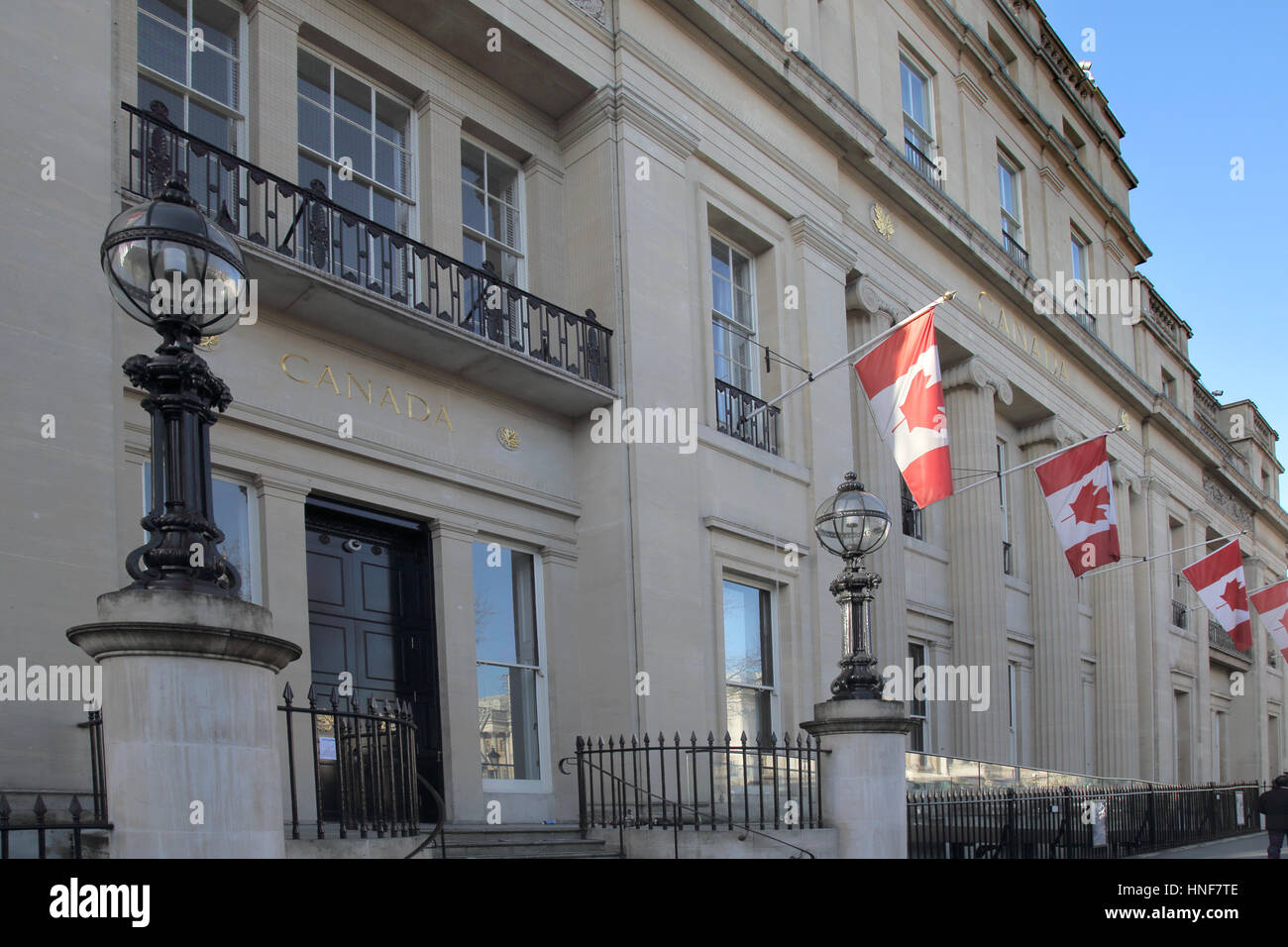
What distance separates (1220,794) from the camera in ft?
94.1

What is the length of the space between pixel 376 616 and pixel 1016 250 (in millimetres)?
18473

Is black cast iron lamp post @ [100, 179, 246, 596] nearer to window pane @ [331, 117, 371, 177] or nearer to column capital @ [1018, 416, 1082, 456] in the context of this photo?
window pane @ [331, 117, 371, 177]

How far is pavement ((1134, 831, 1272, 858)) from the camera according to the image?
21.6m

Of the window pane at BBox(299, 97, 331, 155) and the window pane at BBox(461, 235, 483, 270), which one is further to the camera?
the window pane at BBox(461, 235, 483, 270)

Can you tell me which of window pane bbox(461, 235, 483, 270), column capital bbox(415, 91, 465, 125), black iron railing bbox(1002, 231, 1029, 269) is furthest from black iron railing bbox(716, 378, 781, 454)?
black iron railing bbox(1002, 231, 1029, 269)

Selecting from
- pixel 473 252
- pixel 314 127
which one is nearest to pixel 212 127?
pixel 314 127

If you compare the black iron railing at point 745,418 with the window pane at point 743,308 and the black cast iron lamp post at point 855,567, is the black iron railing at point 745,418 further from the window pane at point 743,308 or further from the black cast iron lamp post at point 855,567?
the black cast iron lamp post at point 855,567

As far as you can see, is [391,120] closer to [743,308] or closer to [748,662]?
[743,308]

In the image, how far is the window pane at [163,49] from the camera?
39.9ft

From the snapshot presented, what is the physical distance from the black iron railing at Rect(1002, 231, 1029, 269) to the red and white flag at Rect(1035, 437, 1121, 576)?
8.10 m

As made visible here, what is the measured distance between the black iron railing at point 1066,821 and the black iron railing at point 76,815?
9148 mm

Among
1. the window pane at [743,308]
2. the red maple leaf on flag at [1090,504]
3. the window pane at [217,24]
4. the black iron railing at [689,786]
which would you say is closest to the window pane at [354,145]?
the window pane at [217,24]

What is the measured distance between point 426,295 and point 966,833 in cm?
901
